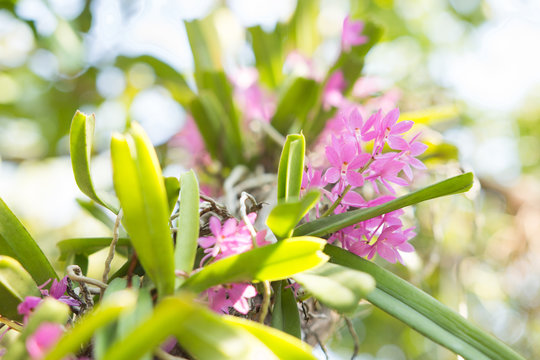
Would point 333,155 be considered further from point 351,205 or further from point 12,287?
point 12,287

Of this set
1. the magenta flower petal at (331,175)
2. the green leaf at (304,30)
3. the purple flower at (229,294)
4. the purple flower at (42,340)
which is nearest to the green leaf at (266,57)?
the green leaf at (304,30)

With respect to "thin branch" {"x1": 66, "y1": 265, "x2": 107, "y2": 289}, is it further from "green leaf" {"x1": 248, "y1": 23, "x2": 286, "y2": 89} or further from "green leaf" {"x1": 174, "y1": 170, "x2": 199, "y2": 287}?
"green leaf" {"x1": 248, "y1": 23, "x2": 286, "y2": 89}

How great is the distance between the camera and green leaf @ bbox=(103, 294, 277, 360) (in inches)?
9.4

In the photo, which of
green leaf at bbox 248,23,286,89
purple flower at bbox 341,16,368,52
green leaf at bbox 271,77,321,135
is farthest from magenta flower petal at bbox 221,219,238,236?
green leaf at bbox 248,23,286,89

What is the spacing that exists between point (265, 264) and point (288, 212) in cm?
5

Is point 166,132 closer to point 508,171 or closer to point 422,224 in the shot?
point 422,224

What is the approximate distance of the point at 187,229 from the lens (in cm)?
37

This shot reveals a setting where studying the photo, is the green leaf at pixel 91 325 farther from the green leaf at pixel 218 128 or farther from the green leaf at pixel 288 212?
the green leaf at pixel 218 128

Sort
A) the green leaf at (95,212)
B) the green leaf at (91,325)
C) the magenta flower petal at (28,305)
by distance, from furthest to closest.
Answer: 1. the green leaf at (95,212)
2. the magenta flower petal at (28,305)
3. the green leaf at (91,325)

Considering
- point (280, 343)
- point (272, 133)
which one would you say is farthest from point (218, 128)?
point (280, 343)

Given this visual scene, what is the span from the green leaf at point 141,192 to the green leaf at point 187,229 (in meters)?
0.04

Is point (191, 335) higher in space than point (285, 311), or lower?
higher

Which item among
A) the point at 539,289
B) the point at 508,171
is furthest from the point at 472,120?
the point at 539,289

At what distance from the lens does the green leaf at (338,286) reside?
301mm
